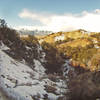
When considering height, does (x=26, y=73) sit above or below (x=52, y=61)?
above

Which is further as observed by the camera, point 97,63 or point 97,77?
point 97,63

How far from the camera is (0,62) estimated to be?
80.5ft

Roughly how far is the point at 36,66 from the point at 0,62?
45.7 feet

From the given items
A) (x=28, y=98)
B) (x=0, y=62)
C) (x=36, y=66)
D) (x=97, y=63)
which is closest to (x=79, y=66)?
(x=97, y=63)

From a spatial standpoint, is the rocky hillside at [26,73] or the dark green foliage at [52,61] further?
the dark green foliage at [52,61]

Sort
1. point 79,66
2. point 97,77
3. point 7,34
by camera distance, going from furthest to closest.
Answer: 1. point 79,66
2. point 7,34
3. point 97,77

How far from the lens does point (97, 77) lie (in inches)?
890

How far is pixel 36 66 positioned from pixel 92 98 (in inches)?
878

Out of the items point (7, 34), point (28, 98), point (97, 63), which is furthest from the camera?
point (97, 63)

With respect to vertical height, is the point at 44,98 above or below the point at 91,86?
below

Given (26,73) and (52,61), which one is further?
(52,61)

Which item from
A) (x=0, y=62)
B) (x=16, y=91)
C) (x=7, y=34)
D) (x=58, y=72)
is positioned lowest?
(x=58, y=72)

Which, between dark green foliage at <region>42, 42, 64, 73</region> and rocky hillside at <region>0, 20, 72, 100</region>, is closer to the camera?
rocky hillside at <region>0, 20, 72, 100</region>

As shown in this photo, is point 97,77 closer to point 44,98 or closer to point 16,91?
point 44,98
